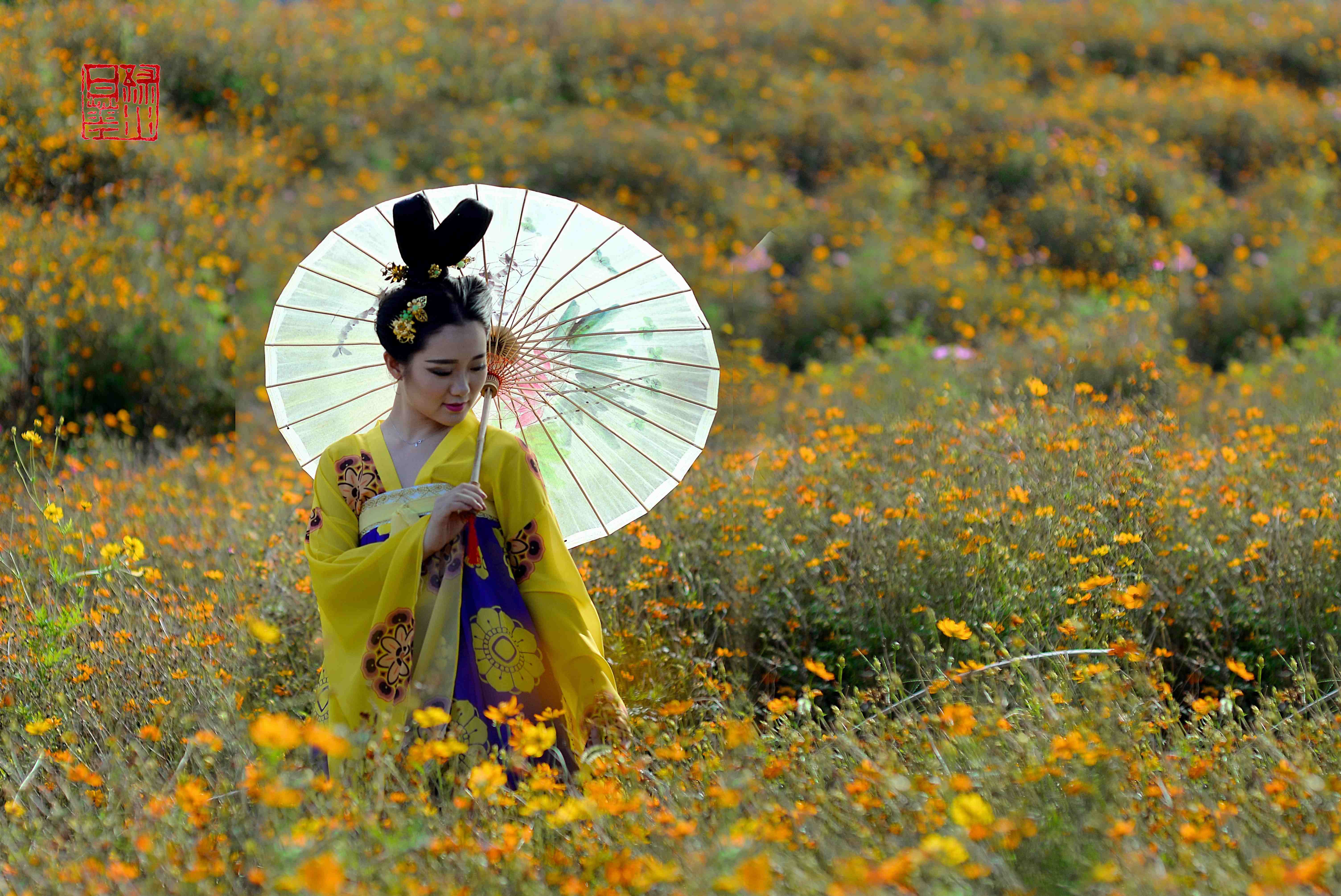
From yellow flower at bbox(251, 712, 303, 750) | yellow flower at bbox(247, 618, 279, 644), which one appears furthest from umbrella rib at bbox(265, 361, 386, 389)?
yellow flower at bbox(251, 712, 303, 750)

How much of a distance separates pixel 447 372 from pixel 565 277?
0.40 meters

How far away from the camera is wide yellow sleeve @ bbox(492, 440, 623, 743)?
2385 millimetres

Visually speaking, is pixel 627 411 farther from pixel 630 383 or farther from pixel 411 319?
pixel 411 319

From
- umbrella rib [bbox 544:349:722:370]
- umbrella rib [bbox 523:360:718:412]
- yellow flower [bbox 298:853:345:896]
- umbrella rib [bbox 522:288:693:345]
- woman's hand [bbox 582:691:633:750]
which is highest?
umbrella rib [bbox 522:288:693:345]

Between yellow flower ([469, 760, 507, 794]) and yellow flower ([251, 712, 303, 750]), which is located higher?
yellow flower ([251, 712, 303, 750])

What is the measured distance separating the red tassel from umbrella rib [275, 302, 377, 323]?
569 mm

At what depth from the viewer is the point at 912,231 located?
27.7 feet

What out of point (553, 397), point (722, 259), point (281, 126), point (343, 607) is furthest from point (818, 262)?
point (343, 607)

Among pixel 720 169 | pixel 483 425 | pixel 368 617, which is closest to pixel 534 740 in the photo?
pixel 368 617

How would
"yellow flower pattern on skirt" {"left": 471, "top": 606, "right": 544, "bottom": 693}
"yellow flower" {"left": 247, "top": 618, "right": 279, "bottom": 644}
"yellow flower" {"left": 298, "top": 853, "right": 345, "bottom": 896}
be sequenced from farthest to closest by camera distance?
"yellow flower pattern on skirt" {"left": 471, "top": 606, "right": 544, "bottom": 693}
"yellow flower" {"left": 247, "top": 618, "right": 279, "bottom": 644}
"yellow flower" {"left": 298, "top": 853, "right": 345, "bottom": 896}

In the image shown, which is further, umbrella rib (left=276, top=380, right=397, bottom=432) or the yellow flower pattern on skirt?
umbrella rib (left=276, top=380, right=397, bottom=432)

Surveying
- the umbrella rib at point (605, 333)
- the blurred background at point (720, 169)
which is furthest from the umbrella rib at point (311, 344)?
the blurred background at point (720, 169)

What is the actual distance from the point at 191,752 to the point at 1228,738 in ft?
7.01

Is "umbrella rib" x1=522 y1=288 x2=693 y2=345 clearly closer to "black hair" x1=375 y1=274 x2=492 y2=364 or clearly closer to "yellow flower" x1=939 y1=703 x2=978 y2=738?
"black hair" x1=375 y1=274 x2=492 y2=364
